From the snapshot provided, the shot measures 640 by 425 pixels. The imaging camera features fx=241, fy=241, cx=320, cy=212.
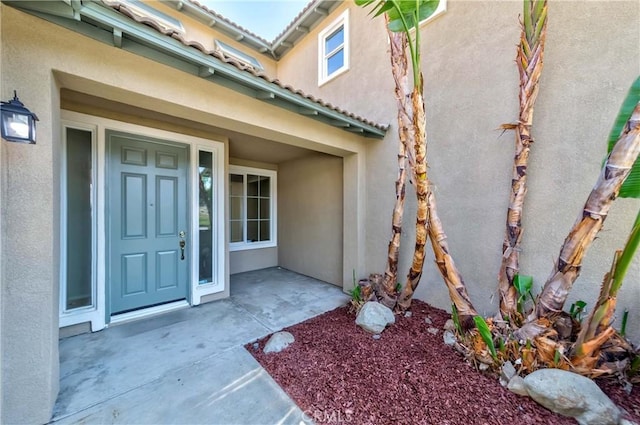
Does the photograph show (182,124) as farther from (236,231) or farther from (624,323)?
(624,323)

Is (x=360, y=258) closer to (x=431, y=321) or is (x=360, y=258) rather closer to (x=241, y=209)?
(x=431, y=321)

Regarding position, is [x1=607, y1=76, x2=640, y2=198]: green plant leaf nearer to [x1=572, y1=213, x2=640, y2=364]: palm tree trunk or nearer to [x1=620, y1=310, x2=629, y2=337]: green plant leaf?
[x1=572, y1=213, x2=640, y2=364]: palm tree trunk

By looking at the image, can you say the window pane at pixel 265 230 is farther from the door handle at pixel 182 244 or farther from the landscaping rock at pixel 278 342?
the landscaping rock at pixel 278 342

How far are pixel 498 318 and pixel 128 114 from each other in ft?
20.0

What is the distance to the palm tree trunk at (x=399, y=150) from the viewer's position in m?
3.43

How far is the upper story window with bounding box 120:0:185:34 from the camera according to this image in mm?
→ 5862

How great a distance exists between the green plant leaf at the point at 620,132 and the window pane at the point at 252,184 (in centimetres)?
707

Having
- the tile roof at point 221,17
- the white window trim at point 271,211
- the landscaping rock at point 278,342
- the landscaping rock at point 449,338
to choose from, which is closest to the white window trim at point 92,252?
the landscaping rock at point 278,342

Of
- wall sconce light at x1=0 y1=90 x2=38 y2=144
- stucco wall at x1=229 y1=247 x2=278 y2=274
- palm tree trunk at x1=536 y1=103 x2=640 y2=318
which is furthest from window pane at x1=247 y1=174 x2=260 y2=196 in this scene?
palm tree trunk at x1=536 y1=103 x2=640 y2=318

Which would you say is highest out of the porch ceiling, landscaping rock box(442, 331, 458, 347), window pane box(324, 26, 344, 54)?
window pane box(324, 26, 344, 54)

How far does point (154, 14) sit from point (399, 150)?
7.18m

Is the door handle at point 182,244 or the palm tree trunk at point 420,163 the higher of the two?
the palm tree trunk at point 420,163

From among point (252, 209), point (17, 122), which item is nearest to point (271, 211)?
point (252, 209)

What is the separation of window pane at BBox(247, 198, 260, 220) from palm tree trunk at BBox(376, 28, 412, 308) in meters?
4.63
